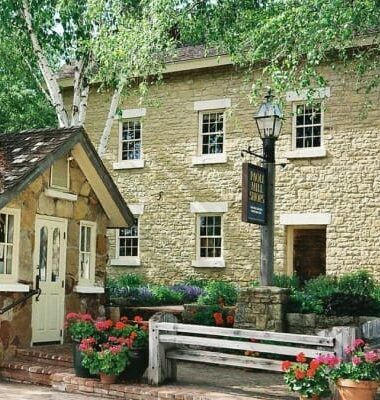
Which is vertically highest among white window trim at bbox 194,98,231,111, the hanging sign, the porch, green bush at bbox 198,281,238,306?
white window trim at bbox 194,98,231,111

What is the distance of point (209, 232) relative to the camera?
65.3 feet

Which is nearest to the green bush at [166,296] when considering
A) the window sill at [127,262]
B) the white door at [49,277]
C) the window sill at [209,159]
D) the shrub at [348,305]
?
the window sill at [127,262]

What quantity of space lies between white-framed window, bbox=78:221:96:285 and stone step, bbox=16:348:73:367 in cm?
192

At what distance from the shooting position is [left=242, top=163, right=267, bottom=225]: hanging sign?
1073cm

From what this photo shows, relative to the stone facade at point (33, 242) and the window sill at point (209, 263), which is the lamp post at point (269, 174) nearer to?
the stone facade at point (33, 242)

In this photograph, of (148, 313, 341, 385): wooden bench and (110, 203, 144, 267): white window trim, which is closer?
(148, 313, 341, 385): wooden bench

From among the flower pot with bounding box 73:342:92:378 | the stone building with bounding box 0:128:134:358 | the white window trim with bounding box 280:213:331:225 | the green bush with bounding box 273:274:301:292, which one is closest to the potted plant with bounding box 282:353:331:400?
the flower pot with bounding box 73:342:92:378

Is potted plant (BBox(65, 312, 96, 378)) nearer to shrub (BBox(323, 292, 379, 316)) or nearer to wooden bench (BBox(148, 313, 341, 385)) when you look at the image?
wooden bench (BBox(148, 313, 341, 385))

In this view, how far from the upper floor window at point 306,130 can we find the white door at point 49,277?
8.50 metres

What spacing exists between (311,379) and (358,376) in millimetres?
489

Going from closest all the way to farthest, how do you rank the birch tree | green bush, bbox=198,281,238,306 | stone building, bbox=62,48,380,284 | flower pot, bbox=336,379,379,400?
1. flower pot, bbox=336,379,379,400
2. green bush, bbox=198,281,238,306
3. the birch tree
4. stone building, bbox=62,48,380,284

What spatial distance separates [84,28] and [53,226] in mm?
7297

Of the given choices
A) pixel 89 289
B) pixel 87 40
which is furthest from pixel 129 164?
pixel 89 289

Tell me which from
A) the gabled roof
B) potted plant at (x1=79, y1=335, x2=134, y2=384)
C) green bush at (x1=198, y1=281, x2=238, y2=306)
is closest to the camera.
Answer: potted plant at (x1=79, y1=335, x2=134, y2=384)
